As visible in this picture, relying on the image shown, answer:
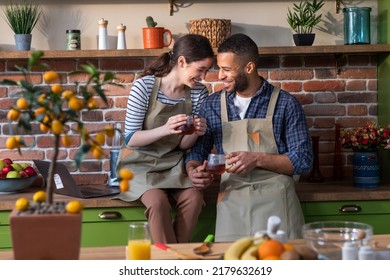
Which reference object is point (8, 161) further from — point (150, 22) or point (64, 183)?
point (150, 22)

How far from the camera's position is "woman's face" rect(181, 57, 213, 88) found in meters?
3.79

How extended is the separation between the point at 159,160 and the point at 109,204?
36 cm

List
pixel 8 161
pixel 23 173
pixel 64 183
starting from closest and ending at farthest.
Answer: pixel 64 183, pixel 23 173, pixel 8 161

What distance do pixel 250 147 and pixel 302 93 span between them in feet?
2.87

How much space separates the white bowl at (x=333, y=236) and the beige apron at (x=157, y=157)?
1594mm

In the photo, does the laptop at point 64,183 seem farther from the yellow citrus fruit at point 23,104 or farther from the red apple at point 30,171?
the yellow citrus fruit at point 23,104

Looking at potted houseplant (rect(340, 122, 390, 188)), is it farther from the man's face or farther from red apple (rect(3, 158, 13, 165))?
red apple (rect(3, 158, 13, 165))

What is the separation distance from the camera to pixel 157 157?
156 inches

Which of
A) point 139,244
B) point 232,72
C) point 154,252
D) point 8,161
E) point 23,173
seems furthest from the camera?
point 8,161

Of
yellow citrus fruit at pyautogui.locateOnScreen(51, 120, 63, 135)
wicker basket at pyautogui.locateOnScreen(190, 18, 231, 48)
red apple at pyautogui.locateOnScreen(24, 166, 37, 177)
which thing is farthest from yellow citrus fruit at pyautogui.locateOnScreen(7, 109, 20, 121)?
Answer: wicker basket at pyautogui.locateOnScreen(190, 18, 231, 48)

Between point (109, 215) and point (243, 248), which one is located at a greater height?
point (243, 248)

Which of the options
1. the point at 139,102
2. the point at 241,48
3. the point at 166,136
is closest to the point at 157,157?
the point at 166,136

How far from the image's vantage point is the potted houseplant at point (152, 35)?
168 inches
